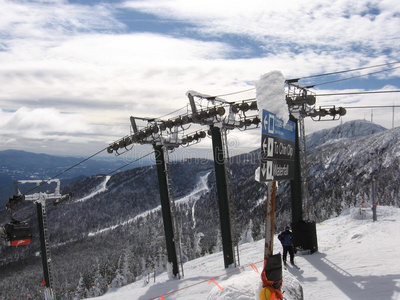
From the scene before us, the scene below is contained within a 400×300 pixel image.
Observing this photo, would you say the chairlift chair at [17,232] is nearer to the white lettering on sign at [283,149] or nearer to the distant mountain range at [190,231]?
the white lettering on sign at [283,149]

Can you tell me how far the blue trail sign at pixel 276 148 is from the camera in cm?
515

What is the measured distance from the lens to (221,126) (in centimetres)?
1591

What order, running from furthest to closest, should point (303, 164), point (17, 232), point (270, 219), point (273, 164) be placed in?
point (17, 232), point (303, 164), point (270, 219), point (273, 164)

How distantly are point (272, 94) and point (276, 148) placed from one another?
3.17ft

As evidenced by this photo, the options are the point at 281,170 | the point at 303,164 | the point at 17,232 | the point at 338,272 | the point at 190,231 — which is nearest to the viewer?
the point at 281,170

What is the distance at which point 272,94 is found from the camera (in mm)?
5645

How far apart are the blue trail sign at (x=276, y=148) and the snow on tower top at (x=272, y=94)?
0.50ft

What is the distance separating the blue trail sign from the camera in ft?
16.9

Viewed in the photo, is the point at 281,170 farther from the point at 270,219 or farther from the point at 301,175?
the point at 301,175

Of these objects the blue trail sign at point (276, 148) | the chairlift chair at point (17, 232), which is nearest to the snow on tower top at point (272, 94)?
the blue trail sign at point (276, 148)

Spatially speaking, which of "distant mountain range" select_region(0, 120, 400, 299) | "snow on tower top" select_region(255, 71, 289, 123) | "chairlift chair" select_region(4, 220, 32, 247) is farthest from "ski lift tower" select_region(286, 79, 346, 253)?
"distant mountain range" select_region(0, 120, 400, 299)

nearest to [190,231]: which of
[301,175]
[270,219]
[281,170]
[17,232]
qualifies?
[17,232]

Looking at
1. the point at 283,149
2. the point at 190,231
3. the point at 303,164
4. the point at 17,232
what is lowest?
the point at 190,231

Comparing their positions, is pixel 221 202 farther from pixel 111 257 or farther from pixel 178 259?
pixel 111 257
